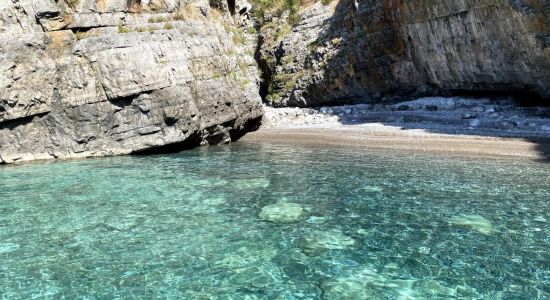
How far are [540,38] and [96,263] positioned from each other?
56.4ft

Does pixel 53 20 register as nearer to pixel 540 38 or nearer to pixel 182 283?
pixel 182 283

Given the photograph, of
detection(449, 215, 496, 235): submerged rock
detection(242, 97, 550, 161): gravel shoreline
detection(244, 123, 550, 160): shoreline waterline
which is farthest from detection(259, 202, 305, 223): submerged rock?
detection(242, 97, 550, 161): gravel shoreline

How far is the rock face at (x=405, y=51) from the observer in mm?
18047

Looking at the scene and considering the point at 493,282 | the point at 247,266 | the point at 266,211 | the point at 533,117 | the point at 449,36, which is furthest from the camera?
the point at 449,36

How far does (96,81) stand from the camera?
16922 mm

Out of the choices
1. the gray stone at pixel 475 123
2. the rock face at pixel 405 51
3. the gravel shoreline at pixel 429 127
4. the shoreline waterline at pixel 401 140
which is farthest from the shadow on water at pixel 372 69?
the gray stone at pixel 475 123

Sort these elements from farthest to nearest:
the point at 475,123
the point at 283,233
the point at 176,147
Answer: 1. the point at 475,123
2. the point at 176,147
3. the point at 283,233

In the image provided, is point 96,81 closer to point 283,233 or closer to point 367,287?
point 283,233

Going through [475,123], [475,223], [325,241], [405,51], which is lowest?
[475,223]

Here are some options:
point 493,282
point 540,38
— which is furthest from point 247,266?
point 540,38

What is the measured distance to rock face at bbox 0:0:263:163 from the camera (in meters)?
16.2

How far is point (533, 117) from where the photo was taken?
18.1m

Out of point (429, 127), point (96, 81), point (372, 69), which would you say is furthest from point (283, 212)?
point (372, 69)

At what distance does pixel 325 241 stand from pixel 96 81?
12.5m
